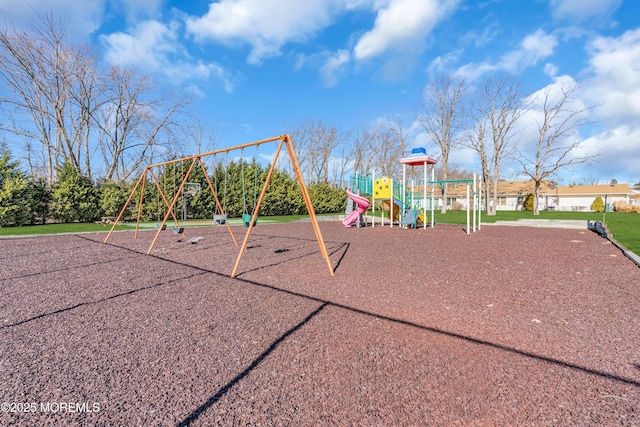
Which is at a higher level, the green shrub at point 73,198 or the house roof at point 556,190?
the house roof at point 556,190

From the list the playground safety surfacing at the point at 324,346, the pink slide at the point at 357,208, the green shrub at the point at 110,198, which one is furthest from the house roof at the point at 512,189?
the playground safety surfacing at the point at 324,346

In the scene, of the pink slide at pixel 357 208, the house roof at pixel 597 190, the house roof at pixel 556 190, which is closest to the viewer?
the pink slide at pixel 357 208

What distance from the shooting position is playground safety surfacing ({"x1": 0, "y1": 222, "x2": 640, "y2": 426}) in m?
1.82

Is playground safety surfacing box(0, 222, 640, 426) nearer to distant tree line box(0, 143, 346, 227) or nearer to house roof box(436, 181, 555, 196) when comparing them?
distant tree line box(0, 143, 346, 227)

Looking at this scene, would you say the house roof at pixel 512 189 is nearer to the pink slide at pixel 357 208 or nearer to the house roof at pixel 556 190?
the house roof at pixel 556 190

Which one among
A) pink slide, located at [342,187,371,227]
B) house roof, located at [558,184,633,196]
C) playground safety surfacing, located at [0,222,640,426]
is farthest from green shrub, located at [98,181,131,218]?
house roof, located at [558,184,633,196]

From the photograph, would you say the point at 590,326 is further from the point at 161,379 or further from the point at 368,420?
the point at 161,379

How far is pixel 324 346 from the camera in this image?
8.48ft

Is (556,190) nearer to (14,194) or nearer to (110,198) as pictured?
(110,198)

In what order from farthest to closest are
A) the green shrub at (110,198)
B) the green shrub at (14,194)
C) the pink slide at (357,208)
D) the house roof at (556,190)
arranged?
the house roof at (556,190)
the green shrub at (110,198)
the pink slide at (357,208)
the green shrub at (14,194)

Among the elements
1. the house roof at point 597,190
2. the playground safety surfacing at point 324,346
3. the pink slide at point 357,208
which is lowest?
the playground safety surfacing at point 324,346

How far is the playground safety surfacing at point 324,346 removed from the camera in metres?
1.82

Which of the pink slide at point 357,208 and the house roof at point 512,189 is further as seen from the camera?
the house roof at point 512,189

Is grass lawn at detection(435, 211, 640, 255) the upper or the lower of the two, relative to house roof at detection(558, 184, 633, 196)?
lower
